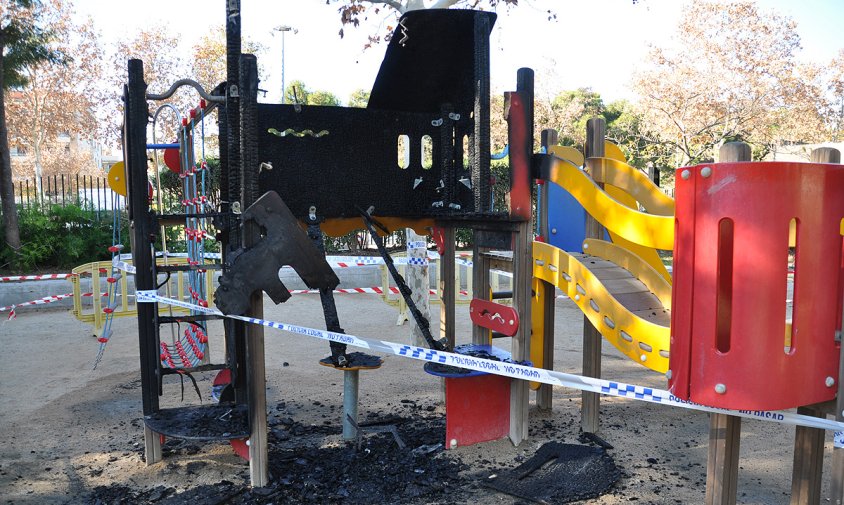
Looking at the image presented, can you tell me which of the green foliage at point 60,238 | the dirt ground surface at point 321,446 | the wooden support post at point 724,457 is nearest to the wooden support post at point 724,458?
the wooden support post at point 724,457

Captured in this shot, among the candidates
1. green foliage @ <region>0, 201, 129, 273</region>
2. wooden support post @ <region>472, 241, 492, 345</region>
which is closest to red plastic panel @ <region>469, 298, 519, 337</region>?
wooden support post @ <region>472, 241, 492, 345</region>

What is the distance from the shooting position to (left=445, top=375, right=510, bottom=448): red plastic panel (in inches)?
172

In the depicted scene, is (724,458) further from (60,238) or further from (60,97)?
(60,97)

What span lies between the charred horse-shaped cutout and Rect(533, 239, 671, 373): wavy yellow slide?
172 cm

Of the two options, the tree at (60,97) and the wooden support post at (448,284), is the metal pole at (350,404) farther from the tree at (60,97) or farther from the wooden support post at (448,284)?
the tree at (60,97)

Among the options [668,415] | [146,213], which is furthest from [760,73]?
[146,213]

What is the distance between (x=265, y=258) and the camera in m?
3.74

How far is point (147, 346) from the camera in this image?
4055 mm

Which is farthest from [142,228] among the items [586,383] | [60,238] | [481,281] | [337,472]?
[60,238]

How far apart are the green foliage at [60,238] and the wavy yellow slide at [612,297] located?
11341mm

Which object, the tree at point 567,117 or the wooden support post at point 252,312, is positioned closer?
the wooden support post at point 252,312

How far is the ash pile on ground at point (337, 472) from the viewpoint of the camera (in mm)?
3662

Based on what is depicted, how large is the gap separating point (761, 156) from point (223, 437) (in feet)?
84.9

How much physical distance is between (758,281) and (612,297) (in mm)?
1269
